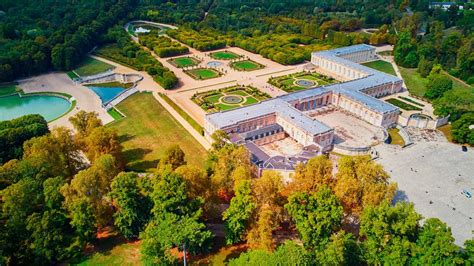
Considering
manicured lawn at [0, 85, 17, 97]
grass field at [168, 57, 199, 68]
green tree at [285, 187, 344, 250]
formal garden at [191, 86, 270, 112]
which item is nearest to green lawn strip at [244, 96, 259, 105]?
formal garden at [191, 86, 270, 112]

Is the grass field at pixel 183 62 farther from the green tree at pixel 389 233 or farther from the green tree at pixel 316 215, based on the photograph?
the green tree at pixel 389 233

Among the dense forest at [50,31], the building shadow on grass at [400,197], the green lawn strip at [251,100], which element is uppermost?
the dense forest at [50,31]

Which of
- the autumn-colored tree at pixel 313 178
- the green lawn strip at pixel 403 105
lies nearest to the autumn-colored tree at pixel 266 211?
the autumn-colored tree at pixel 313 178

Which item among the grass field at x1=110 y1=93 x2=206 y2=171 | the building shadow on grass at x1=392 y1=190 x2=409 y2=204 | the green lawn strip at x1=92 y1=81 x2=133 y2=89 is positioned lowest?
the grass field at x1=110 y1=93 x2=206 y2=171

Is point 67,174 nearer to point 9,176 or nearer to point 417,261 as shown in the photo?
point 9,176

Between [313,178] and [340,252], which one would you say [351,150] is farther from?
[340,252]

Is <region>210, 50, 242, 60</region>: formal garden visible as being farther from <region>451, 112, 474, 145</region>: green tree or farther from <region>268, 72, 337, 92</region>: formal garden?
<region>451, 112, 474, 145</region>: green tree
